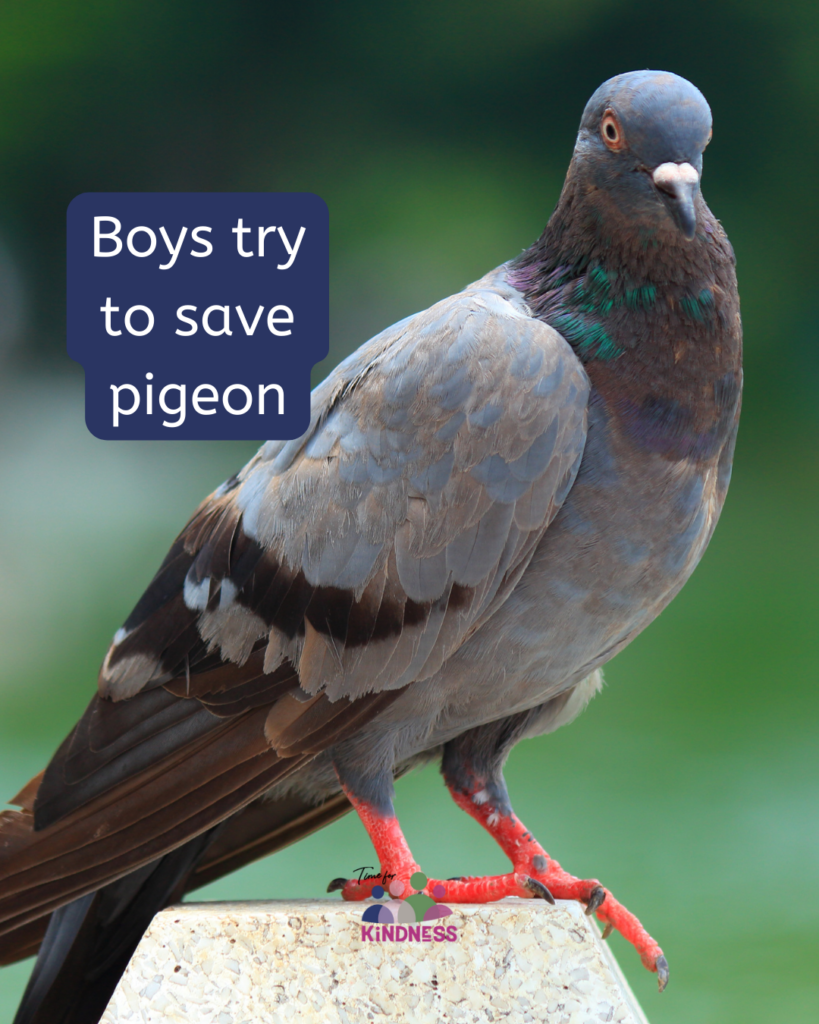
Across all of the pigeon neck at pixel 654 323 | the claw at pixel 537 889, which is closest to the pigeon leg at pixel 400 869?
the claw at pixel 537 889

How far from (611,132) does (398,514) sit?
0.89m

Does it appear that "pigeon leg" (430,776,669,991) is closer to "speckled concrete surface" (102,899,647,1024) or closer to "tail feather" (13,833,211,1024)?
"speckled concrete surface" (102,899,647,1024)

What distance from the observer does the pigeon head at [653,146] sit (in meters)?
2.08

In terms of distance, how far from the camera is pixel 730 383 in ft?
7.49

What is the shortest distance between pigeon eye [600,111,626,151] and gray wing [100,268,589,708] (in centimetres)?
38

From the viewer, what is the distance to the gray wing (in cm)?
212

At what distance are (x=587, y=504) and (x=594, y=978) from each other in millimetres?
1000

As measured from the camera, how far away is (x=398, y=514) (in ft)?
7.15

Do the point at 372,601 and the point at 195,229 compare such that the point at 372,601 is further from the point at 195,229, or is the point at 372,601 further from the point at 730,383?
the point at 195,229

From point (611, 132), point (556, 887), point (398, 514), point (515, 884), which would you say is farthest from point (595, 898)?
point (611, 132)

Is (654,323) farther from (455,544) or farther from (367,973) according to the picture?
(367,973)

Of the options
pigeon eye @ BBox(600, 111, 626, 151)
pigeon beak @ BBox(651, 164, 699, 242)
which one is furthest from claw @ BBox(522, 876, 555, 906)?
pigeon eye @ BBox(600, 111, 626, 151)

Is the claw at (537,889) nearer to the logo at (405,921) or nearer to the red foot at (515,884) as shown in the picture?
the red foot at (515,884)

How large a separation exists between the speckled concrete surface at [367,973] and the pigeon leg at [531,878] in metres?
0.08
